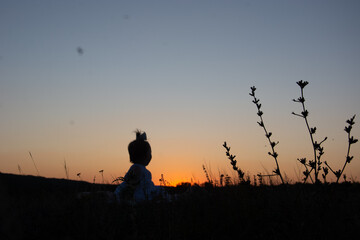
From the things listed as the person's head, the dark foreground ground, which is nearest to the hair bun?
the person's head

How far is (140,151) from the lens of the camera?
6352 mm

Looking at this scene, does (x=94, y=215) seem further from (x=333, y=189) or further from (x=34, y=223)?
(x=333, y=189)

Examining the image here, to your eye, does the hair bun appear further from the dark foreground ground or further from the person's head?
the dark foreground ground

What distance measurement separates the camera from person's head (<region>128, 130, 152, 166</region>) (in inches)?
250

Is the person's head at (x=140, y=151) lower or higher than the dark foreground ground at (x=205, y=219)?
higher

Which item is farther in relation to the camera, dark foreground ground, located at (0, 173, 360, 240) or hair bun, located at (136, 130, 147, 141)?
hair bun, located at (136, 130, 147, 141)

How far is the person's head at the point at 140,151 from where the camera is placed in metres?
6.35

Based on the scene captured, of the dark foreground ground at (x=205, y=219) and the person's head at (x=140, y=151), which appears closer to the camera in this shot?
Result: the dark foreground ground at (x=205, y=219)

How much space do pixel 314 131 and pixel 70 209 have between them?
9.09 ft

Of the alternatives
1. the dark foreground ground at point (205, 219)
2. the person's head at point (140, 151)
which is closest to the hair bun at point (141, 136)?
the person's head at point (140, 151)

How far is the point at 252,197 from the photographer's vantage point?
3320 millimetres

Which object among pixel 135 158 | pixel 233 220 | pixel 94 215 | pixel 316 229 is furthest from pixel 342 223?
pixel 135 158

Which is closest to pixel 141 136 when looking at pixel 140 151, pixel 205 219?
pixel 140 151

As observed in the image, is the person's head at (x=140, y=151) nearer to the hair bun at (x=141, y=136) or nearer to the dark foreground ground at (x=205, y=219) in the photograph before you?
the hair bun at (x=141, y=136)
